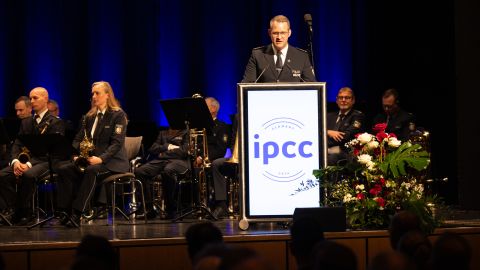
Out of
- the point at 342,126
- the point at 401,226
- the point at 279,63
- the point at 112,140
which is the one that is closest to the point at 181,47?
the point at 342,126

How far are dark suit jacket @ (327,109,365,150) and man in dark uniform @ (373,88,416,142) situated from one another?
1.61ft

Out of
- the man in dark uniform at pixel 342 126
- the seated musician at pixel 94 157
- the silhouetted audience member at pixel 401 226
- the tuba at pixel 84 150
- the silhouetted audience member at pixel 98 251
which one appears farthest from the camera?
the man in dark uniform at pixel 342 126

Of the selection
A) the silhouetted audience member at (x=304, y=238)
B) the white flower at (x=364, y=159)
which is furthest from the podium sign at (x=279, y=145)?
the silhouetted audience member at (x=304, y=238)

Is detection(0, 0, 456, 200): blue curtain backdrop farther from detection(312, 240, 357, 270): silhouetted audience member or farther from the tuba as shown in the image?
detection(312, 240, 357, 270): silhouetted audience member

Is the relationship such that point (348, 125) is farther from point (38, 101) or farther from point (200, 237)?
point (200, 237)

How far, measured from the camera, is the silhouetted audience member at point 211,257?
8.90 ft

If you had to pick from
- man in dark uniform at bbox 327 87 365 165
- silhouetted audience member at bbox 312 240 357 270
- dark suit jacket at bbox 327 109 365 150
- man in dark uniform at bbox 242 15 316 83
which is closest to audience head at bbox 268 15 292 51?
man in dark uniform at bbox 242 15 316 83

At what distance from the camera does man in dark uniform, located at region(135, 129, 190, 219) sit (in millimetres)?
9641

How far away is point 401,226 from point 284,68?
3.10m

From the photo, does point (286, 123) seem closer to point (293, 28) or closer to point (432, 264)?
point (432, 264)

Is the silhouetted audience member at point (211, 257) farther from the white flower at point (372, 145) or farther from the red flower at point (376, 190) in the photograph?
the white flower at point (372, 145)

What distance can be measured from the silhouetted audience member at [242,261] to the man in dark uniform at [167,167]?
6.75 m

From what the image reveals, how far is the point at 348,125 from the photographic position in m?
9.77

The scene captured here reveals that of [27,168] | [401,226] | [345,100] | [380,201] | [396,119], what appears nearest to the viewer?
[401,226]
